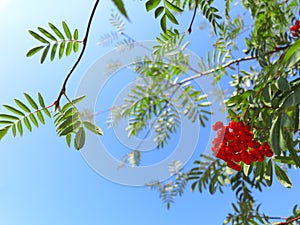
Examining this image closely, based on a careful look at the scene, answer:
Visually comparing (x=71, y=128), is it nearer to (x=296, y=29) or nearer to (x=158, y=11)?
(x=158, y=11)

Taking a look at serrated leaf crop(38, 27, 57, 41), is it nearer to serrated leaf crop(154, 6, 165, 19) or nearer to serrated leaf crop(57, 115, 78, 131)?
serrated leaf crop(57, 115, 78, 131)

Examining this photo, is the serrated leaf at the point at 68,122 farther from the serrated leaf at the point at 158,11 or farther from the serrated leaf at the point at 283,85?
the serrated leaf at the point at 283,85

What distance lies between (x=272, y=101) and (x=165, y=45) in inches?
40.5

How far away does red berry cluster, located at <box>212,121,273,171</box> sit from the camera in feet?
4.12

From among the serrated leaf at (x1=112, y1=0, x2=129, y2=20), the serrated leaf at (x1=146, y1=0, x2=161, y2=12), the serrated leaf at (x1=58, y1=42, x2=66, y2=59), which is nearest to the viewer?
the serrated leaf at (x1=112, y1=0, x2=129, y2=20)

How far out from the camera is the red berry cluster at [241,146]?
126 centimetres

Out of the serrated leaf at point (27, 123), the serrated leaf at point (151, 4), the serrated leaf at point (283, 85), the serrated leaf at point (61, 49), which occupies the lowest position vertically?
the serrated leaf at point (283, 85)

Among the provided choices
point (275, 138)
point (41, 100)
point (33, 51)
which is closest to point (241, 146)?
point (275, 138)

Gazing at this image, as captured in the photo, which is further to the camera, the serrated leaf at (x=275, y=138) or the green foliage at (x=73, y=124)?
the green foliage at (x=73, y=124)

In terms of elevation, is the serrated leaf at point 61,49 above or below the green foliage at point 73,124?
above

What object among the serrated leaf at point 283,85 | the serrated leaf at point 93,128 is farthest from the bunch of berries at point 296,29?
the serrated leaf at point 93,128

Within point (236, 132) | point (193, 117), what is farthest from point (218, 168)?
point (236, 132)

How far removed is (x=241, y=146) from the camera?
1.26 m

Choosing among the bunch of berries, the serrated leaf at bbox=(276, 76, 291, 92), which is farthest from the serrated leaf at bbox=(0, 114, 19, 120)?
the bunch of berries
